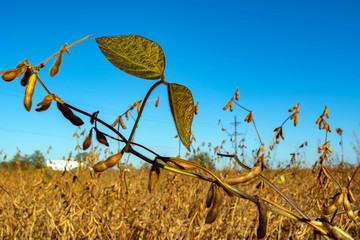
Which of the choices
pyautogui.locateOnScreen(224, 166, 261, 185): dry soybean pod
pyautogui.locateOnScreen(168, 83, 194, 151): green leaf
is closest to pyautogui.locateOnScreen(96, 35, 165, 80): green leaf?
pyautogui.locateOnScreen(168, 83, 194, 151): green leaf

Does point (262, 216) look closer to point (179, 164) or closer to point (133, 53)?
point (179, 164)

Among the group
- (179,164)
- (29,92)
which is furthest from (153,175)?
(29,92)

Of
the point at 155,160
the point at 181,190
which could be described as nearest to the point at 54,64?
the point at 155,160

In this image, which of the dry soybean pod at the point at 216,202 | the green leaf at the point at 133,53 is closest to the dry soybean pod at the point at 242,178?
the dry soybean pod at the point at 216,202

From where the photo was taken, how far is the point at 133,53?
28cm

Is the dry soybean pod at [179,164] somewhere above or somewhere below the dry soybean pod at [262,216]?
above

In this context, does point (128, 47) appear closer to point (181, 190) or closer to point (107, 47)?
point (107, 47)

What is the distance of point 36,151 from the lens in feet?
54.2

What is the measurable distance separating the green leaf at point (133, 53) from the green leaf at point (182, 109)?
1.0 inches

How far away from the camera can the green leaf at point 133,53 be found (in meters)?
0.28

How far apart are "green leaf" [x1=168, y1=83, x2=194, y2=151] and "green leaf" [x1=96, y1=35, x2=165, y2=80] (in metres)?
0.03

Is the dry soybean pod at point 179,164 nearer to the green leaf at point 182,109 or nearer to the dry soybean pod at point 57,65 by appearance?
the green leaf at point 182,109

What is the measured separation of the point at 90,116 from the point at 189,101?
0.33 feet

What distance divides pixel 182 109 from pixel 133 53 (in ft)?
0.23
